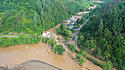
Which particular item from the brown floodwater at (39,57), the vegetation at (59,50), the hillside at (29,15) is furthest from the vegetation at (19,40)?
the vegetation at (59,50)

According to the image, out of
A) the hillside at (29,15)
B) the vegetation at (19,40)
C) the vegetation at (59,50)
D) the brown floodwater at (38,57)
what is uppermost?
the hillside at (29,15)

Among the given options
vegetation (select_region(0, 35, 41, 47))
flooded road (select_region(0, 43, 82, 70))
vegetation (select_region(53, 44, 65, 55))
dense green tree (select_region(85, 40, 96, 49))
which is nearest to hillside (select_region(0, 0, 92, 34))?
vegetation (select_region(0, 35, 41, 47))

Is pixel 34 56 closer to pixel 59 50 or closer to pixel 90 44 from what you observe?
pixel 59 50

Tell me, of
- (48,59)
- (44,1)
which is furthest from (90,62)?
(44,1)

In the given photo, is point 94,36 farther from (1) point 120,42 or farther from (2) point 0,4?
(2) point 0,4

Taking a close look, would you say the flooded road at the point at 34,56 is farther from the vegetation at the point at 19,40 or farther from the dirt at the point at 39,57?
the vegetation at the point at 19,40

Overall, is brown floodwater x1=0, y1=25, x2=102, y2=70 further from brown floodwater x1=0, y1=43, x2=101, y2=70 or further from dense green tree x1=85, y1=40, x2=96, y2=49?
dense green tree x1=85, y1=40, x2=96, y2=49
